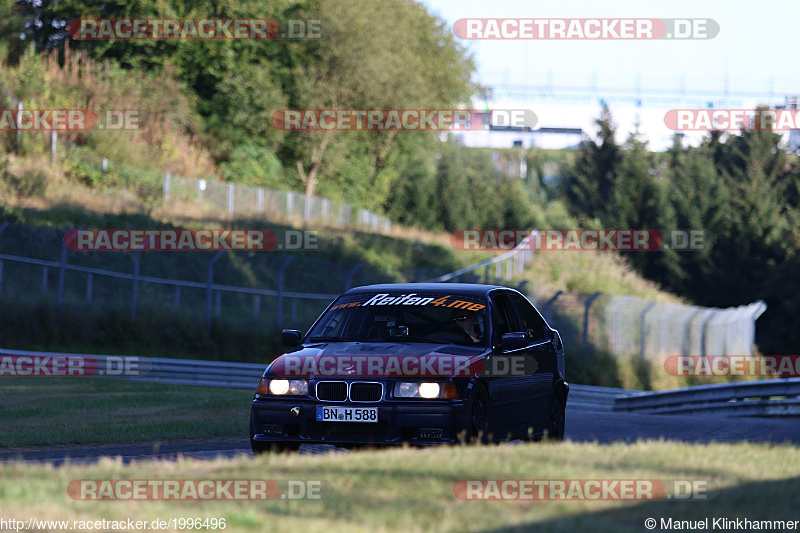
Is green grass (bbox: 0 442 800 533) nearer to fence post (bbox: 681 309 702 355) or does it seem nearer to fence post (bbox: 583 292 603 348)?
fence post (bbox: 583 292 603 348)

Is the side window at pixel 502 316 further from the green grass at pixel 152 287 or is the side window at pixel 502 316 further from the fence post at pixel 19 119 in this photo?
the fence post at pixel 19 119

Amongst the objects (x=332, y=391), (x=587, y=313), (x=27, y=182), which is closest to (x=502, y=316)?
(x=332, y=391)

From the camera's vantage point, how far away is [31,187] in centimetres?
3556

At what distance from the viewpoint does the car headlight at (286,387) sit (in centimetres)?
895

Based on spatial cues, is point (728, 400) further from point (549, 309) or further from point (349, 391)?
point (349, 391)

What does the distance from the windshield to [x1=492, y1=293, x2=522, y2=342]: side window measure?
5.9 inches

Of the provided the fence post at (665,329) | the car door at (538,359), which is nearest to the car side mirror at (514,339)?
the car door at (538,359)

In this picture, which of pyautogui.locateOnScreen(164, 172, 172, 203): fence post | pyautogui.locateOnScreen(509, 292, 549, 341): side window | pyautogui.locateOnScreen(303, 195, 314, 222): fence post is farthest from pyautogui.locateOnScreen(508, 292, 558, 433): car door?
pyautogui.locateOnScreen(303, 195, 314, 222): fence post

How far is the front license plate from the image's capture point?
8734mm

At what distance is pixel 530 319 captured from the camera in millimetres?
11164

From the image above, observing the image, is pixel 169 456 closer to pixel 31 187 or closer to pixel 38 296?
pixel 38 296

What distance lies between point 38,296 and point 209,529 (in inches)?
885

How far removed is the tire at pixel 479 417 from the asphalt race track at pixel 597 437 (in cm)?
164

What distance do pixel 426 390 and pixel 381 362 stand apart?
0.45 meters
